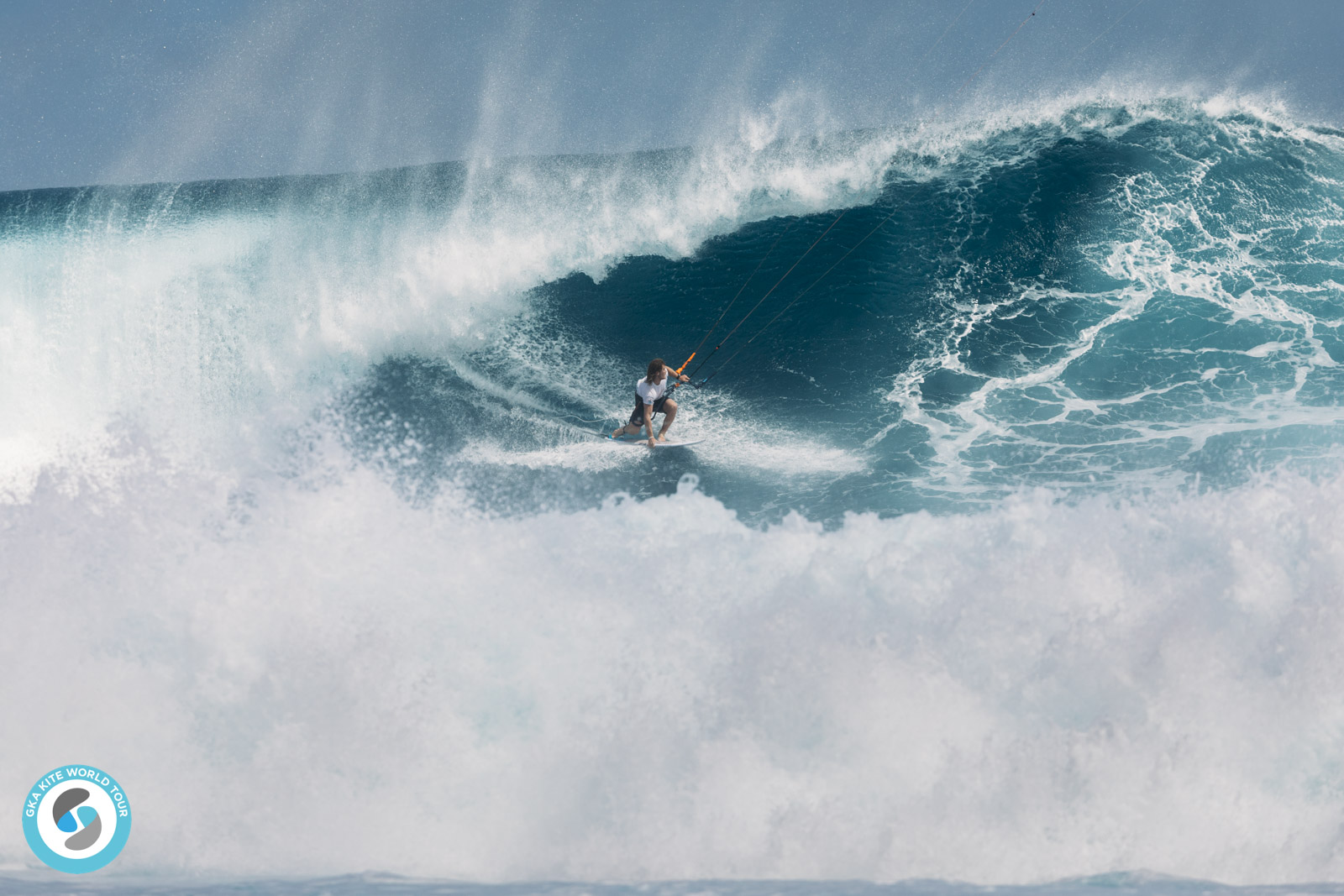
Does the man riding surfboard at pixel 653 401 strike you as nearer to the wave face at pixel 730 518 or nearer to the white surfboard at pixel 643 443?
the white surfboard at pixel 643 443

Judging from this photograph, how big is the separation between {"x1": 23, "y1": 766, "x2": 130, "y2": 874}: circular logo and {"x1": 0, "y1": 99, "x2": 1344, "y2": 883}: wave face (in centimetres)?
23

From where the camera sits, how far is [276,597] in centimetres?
871

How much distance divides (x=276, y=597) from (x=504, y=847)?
143 inches

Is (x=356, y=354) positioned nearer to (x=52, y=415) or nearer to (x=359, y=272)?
(x=359, y=272)

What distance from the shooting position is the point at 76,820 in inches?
270

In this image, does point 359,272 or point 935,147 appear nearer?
point 359,272

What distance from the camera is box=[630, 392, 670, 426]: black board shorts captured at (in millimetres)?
10391

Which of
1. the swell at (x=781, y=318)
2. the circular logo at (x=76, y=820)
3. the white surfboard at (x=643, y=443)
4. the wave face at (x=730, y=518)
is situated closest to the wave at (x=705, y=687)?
the wave face at (x=730, y=518)

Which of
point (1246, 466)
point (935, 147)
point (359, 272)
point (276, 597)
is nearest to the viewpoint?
point (276, 597)

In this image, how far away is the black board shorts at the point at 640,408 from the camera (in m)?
10.4

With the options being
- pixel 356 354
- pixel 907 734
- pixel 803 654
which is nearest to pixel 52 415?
pixel 356 354

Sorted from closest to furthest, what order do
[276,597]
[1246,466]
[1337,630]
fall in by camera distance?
1. [1337,630]
2. [276,597]
3. [1246,466]

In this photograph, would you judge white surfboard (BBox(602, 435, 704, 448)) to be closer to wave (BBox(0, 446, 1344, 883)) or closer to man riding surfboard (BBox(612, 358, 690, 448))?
man riding surfboard (BBox(612, 358, 690, 448))

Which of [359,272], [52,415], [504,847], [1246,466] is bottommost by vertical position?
[504,847]
